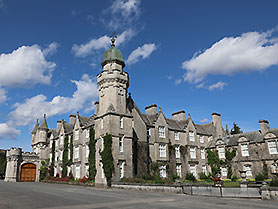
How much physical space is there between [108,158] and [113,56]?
45.9 ft

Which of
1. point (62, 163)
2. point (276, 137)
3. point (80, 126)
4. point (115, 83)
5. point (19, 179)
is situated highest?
point (115, 83)

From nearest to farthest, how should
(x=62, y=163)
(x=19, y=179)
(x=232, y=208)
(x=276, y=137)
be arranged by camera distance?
1. (x=232, y=208)
2. (x=276, y=137)
3. (x=62, y=163)
4. (x=19, y=179)

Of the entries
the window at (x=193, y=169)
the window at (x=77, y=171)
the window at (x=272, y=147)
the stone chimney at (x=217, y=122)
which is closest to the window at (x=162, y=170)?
the window at (x=193, y=169)

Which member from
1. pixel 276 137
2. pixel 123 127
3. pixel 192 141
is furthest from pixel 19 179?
pixel 276 137

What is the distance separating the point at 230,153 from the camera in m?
36.8

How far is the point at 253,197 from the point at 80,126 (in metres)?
28.0

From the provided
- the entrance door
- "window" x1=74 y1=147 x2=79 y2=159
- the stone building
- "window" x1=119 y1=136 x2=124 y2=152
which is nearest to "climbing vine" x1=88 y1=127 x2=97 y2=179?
the stone building

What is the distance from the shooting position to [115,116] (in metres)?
28.3

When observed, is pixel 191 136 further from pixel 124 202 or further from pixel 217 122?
pixel 124 202

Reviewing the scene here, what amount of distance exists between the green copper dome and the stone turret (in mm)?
26340

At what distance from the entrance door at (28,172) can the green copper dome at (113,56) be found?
91.4ft

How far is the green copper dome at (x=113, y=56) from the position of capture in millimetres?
30913

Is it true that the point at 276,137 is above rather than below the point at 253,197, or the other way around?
above

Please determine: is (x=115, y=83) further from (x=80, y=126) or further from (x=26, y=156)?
(x=26, y=156)
